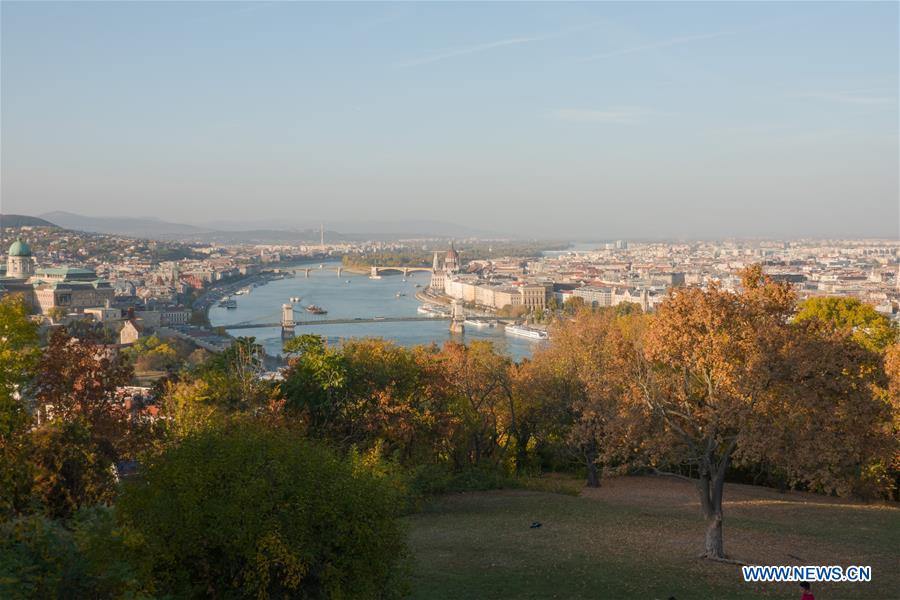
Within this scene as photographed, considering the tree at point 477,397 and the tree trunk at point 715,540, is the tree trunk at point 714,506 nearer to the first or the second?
the tree trunk at point 715,540

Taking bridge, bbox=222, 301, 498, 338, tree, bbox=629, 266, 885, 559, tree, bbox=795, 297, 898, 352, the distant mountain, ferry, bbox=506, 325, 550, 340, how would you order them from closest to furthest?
tree, bbox=629, 266, 885, 559 < tree, bbox=795, 297, 898, 352 < ferry, bbox=506, 325, 550, 340 < bridge, bbox=222, 301, 498, 338 < the distant mountain

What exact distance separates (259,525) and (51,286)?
5950 cm

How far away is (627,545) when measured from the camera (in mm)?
8141

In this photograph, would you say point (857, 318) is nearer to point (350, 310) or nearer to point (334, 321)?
point (334, 321)

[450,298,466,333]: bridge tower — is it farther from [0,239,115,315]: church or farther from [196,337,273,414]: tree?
[196,337,273,414]: tree

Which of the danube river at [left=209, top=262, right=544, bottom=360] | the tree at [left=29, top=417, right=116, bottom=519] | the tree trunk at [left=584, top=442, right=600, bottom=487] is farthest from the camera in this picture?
the danube river at [left=209, top=262, right=544, bottom=360]

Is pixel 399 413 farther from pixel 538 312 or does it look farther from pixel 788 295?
pixel 538 312

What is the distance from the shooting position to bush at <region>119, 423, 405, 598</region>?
17.9 feet

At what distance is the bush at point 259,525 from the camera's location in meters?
5.45

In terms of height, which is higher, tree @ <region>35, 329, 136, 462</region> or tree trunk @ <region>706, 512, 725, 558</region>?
tree @ <region>35, 329, 136, 462</region>

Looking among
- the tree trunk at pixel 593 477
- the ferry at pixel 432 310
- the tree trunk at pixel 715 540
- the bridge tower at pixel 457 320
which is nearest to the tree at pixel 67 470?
the tree trunk at pixel 715 540

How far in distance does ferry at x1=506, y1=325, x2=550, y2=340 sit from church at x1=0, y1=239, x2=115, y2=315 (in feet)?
86.7

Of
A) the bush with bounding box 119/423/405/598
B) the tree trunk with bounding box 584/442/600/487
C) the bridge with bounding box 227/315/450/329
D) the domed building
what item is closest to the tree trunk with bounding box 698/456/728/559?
the bush with bounding box 119/423/405/598

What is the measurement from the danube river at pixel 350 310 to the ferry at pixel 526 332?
0.55 metres
